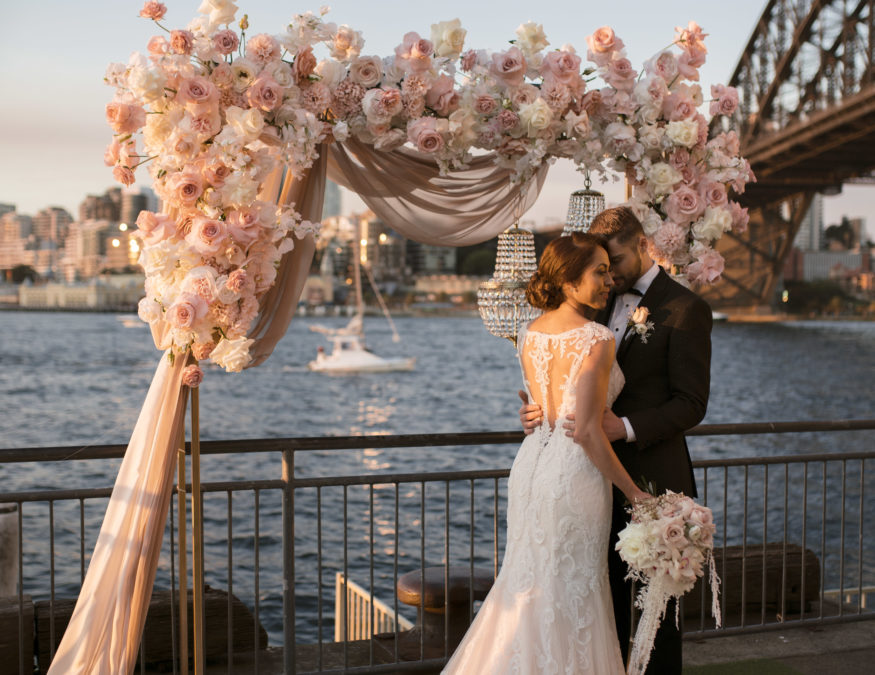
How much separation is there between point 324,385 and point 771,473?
2843cm

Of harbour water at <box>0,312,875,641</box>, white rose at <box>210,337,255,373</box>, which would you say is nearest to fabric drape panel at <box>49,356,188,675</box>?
white rose at <box>210,337,255,373</box>

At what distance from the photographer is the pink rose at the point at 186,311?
3.45 m

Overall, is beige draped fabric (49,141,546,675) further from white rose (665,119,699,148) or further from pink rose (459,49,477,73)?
white rose (665,119,699,148)

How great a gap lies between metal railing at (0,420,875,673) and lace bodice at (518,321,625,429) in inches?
31.2

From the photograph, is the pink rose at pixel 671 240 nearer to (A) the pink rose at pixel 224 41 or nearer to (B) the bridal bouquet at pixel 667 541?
(B) the bridal bouquet at pixel 667 541

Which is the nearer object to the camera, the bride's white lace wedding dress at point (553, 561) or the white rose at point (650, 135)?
the bride's white lace wedding dress at point (553, 561)

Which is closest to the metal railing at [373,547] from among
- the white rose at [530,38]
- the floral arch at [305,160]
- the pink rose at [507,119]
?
the floral arch at [305,160]

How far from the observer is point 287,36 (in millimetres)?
3668

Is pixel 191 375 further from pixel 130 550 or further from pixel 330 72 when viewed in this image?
pixel 330 72

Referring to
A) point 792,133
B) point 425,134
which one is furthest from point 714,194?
point 792,133

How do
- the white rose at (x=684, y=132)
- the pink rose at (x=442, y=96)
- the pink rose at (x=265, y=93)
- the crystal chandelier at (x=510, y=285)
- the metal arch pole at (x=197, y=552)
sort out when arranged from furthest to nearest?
the crystal chandelier at (x=510, y=285) → the white rose at (x=684, y=132) → the pink rose at (x=442, y=96) → the metal arch pole at (x=197, y=552) → the pink rose at (x=265, y=93)

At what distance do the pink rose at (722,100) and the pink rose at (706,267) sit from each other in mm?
650

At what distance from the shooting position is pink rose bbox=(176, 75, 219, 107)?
3434mm

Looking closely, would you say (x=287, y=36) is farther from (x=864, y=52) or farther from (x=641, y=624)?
(x=864, y=52)
